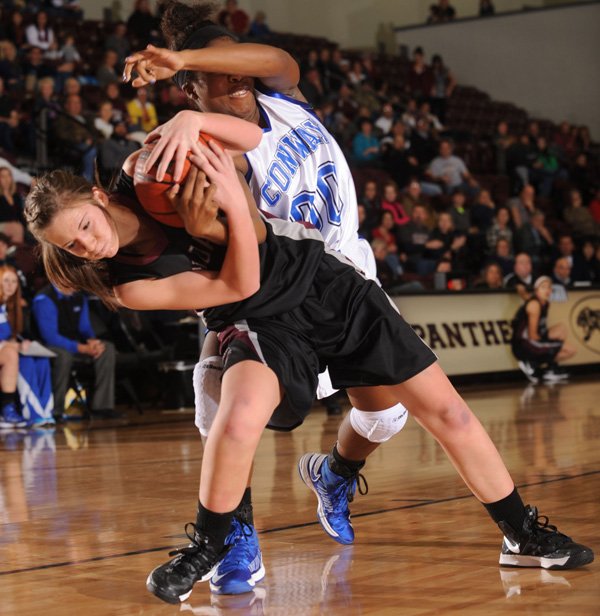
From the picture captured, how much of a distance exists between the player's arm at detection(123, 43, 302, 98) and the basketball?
0.19 meters

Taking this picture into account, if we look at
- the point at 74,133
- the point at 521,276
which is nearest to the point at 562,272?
the point at 521,276

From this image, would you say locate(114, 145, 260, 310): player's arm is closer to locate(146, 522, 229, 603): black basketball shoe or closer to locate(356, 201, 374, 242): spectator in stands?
locate(146, 522, 229, 603): black basketball shoe

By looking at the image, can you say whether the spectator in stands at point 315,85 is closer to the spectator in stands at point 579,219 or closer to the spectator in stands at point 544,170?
the spectator in stands at point 544,170

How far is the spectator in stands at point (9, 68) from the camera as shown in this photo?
11852 millimetres

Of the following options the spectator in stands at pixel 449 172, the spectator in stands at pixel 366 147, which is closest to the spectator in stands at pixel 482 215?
the spectator in stands at pixel 449 172

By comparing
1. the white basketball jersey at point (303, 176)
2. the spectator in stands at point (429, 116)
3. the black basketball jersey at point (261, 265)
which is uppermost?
the white basketball jersey at point (303, 176)

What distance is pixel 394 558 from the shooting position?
326 centimetres

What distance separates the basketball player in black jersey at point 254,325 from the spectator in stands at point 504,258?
942 cm

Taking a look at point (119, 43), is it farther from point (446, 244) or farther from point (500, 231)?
point (500, 231)

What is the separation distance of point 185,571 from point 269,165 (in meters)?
1.28

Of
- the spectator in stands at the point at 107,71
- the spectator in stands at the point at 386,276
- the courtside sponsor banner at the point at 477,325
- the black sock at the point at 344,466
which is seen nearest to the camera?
the black sock at the point at 344,466

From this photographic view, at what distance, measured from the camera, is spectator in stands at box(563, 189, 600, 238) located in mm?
16047

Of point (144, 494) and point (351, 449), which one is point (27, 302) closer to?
point (144, 494)

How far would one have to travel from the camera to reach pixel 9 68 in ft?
39.4
